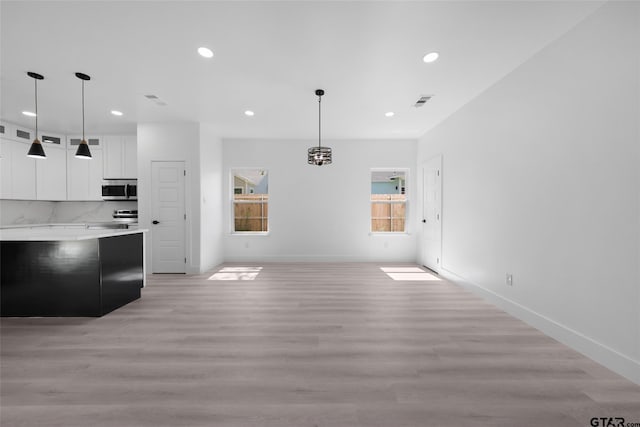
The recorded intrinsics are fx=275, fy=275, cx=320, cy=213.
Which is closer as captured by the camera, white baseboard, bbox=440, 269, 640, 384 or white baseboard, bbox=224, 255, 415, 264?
white baseboard, bbox=440, 269, 640, 384

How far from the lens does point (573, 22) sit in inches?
95.4

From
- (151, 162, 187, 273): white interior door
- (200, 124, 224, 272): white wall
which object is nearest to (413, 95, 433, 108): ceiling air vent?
(200, 124, 224, 272): white wall

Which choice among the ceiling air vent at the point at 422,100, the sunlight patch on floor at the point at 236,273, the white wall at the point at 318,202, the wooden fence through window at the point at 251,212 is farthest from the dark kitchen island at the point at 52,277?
the ceiling air vent at the point at 422,100

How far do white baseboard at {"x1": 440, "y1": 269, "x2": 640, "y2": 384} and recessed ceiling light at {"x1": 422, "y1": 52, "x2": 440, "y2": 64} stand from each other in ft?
9.67

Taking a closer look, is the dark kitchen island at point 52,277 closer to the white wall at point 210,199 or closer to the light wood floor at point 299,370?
Result: the light wood floor at point 299,370

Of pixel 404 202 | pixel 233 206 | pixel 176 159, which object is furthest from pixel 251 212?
pixel 404 202

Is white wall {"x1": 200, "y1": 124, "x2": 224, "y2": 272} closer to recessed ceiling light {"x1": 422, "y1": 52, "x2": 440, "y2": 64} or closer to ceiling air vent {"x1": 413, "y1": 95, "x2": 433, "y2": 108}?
ceiling air vent {"x1": 413, "y1": 95, "x2": 433, "y2": 108}

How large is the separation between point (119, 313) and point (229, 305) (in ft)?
4.18

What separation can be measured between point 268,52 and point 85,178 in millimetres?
5698

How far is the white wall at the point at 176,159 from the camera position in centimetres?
536

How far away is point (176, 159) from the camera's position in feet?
17.6

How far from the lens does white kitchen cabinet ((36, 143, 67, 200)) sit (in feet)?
18.9

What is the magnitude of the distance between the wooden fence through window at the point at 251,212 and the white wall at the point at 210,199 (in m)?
0.41

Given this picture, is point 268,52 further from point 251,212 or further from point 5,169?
point 5,169
